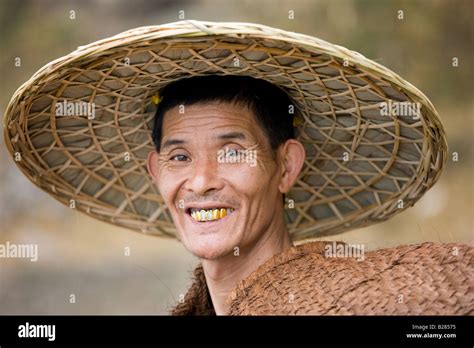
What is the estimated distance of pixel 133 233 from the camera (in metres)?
6.32

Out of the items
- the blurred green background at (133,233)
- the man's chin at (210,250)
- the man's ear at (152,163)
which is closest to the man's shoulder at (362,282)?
the man's chin at (210,250)

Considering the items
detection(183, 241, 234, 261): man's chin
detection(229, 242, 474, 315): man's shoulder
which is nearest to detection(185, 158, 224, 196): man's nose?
detection(183, 241, 234, 261): man's chin

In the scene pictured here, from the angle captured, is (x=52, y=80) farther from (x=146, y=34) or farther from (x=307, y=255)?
(x=307, y=255)

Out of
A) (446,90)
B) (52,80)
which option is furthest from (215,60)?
(446,90)

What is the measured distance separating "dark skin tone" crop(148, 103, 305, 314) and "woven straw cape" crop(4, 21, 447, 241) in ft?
0.44

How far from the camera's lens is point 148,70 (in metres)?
2.42

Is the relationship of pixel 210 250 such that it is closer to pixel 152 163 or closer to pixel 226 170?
pixel 226 170

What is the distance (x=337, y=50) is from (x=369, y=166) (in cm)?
70

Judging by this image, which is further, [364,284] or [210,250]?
[210,250]

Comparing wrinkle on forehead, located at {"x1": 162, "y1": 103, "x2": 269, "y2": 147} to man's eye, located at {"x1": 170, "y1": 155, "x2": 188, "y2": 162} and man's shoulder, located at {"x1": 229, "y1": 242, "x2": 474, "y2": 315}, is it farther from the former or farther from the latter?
man's shoulder, located at {"x1": 229, "y1": 242, "x2": 474, "y2": 315}

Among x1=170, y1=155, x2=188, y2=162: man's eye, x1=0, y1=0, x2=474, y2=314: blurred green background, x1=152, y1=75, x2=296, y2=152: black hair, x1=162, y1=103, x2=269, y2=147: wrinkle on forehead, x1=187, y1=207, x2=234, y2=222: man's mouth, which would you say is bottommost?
x1=187, y1=207, x2=234, y2=222: man's mouth

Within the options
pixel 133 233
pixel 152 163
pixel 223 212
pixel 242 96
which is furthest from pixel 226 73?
pixel 133 233

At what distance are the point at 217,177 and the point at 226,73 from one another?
0.27 meters

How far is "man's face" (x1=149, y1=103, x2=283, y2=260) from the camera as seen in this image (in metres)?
2.44
